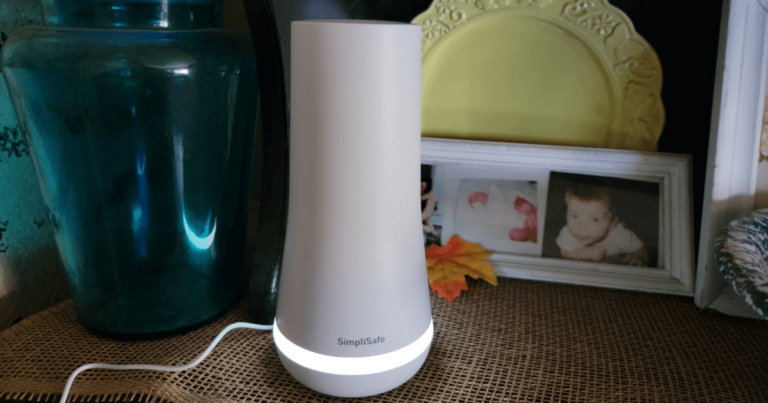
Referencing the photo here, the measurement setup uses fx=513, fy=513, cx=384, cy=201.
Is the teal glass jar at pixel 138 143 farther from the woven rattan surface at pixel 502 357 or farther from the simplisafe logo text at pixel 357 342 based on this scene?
the simplisafe logo text at pixel 357 342

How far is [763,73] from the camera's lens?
46 cm

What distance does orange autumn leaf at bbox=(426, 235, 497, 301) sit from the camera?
21.6 inches

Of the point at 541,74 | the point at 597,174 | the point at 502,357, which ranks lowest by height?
the point at 502,357

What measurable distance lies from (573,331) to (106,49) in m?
0.47

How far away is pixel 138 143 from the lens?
43 centimetres

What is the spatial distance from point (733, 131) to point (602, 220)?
143 mm

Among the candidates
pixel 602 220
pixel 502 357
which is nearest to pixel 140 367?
pixel 502 357

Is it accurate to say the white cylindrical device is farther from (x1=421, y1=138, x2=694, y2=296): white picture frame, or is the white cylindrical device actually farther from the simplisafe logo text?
(x1=421, y1=138, x2=694, y2=296): white picture frame

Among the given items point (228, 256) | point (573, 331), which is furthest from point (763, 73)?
point (228, 256)

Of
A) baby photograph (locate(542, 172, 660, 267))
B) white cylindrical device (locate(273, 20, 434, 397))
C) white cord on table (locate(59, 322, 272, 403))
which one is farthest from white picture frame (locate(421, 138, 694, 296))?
white cord on table (locate(59, 322, 272, 403))

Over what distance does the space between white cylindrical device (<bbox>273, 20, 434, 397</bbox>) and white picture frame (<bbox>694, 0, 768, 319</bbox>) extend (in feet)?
0.96

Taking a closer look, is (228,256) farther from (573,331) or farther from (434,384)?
(573,331)

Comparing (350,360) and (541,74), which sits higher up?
(541,74)

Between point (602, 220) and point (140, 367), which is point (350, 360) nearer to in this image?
point (140, 367)
